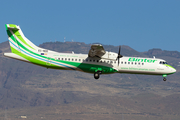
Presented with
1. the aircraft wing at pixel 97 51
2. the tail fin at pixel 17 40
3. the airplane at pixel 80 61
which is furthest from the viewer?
the tail fin at pixel 17 40

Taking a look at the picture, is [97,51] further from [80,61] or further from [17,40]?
[17,40]

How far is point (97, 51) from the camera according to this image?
4962 centimetres

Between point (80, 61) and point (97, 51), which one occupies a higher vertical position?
point (97, 51)

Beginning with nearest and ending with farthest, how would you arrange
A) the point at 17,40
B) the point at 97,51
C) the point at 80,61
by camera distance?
the point at 97,51 < the point at 80,61 < the point at 17,40

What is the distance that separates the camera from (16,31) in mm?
53688

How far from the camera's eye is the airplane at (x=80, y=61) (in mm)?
52344

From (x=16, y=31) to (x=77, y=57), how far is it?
37.9 ft

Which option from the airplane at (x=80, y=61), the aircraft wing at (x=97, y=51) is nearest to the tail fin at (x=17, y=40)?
the airplane at (x=80, y=61)

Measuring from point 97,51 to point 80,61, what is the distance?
446 cm

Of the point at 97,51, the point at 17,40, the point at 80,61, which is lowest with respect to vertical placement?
the point at 80,61

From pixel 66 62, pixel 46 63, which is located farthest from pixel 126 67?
pixel 46 63

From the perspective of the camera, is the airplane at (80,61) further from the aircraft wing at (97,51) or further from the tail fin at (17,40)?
the aircraft wing at (97,51)

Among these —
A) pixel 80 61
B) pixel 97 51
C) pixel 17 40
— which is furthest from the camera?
pixel 17 40

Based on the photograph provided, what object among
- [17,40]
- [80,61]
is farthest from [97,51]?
[17,40]
